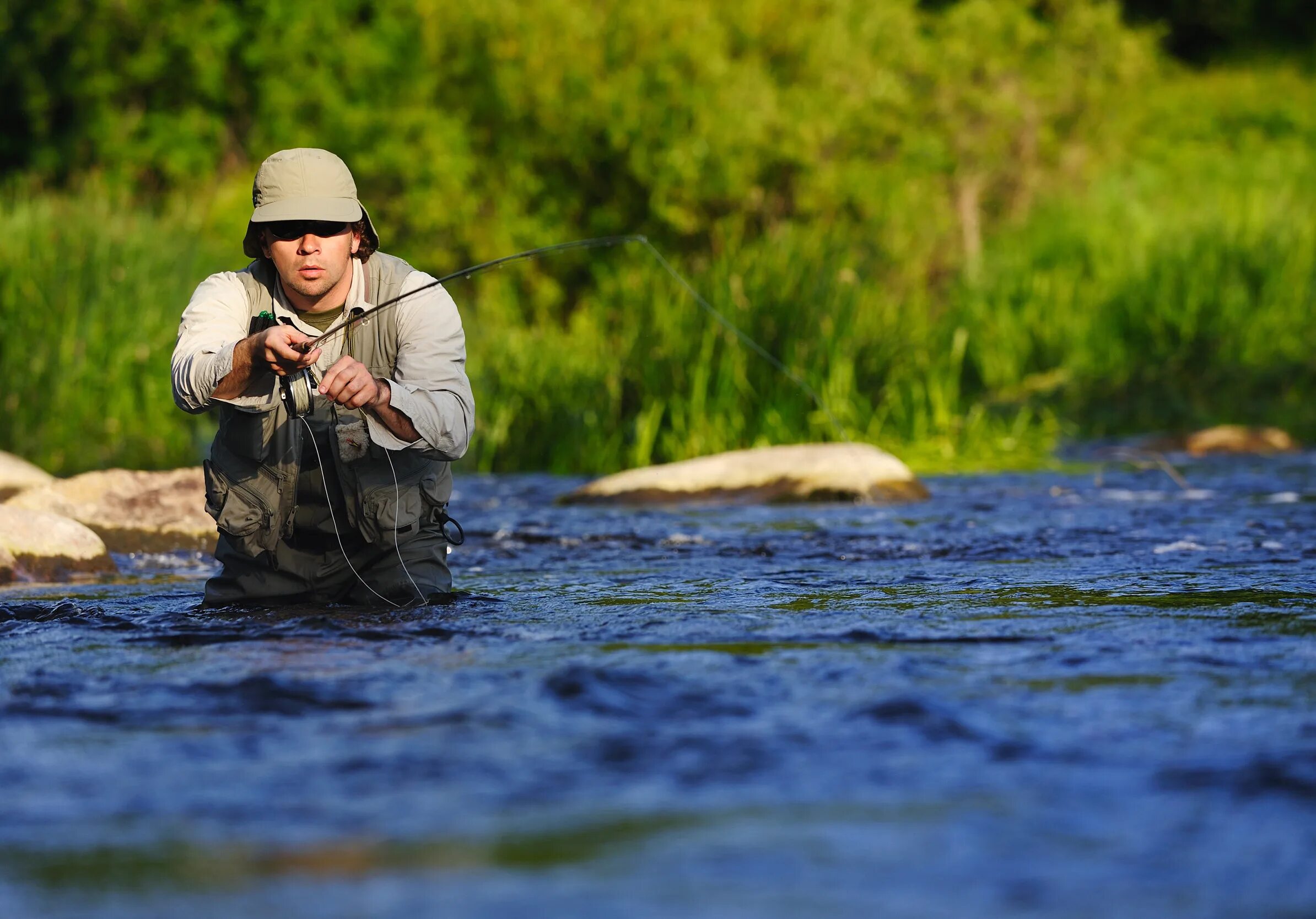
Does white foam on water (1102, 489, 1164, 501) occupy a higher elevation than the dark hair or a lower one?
lower

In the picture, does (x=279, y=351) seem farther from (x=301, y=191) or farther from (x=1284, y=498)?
(x=1284, y=498)

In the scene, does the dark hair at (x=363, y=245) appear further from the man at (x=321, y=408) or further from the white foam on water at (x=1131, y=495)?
the white foam on water at (x=1131, y=495)

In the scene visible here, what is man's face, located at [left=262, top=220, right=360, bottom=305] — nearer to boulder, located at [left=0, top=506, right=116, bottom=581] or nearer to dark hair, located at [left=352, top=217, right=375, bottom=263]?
dark hair, located at [left=352, top=217, right=375, bottom=263]

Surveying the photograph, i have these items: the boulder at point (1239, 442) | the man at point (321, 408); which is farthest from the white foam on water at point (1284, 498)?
the man at point (321, 408)

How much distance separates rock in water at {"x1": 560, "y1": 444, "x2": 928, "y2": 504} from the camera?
9.04 metres

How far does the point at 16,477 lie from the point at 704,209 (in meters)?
11.0

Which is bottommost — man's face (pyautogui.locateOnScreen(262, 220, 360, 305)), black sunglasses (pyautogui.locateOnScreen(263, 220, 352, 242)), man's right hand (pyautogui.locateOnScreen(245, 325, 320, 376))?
man's right hand (pyautogui.locateOnScreen(245, 325, 320, 376))

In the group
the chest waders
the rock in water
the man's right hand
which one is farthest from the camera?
the rock in water

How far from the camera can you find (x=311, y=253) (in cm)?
499

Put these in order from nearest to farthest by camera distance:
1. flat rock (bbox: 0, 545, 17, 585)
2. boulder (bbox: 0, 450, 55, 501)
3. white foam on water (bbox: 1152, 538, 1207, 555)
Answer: flat rock (bbox: 0, 545, 17, 585) < white foam on water (bbox: 1152, 538, 1207, 555) < boulder (bbox: 0, 450, 55, 501)

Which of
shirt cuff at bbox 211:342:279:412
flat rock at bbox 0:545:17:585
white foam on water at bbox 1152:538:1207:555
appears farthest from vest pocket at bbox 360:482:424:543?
white foam on water at bbox 1152:538:1207:555

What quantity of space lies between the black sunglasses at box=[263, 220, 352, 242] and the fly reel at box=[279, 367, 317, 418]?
39cm

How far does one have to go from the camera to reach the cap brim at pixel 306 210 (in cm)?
495

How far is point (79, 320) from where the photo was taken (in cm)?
1115
